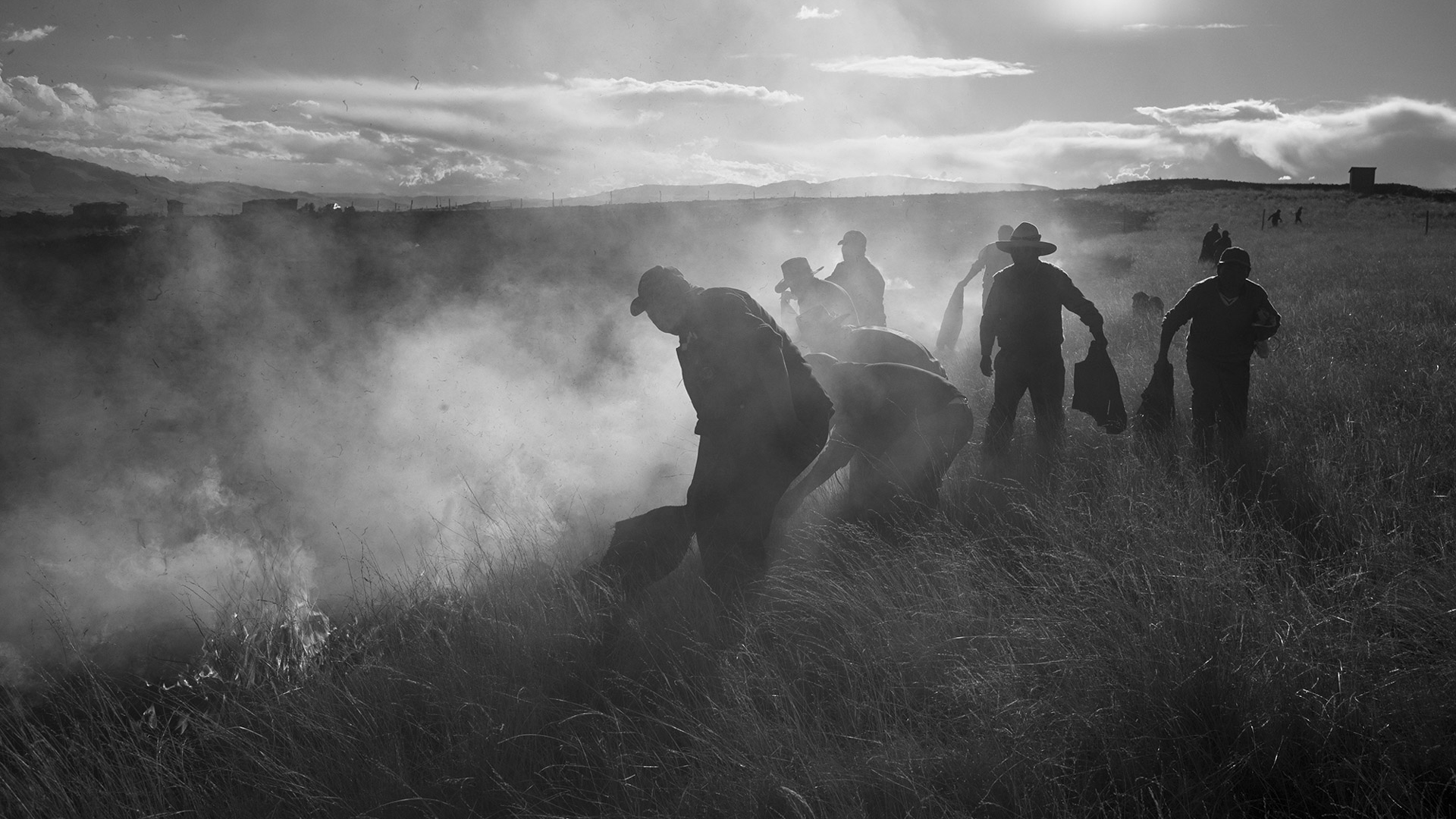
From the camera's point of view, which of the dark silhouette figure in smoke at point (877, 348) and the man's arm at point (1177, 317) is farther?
the man's arm at point (1177, 317)

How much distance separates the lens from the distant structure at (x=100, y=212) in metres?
24.8

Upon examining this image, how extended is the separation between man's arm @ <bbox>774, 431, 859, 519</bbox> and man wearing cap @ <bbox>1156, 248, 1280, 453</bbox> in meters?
2.57

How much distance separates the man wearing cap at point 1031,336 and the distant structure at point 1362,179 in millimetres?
79446

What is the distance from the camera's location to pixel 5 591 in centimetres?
710

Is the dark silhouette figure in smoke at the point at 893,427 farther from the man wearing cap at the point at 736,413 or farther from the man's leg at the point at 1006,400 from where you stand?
the man's leg at the point at 1006,400

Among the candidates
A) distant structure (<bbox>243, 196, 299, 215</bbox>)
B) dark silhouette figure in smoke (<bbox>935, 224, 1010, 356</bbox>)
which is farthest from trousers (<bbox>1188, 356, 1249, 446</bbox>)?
distant structure (<bbox>243, 196, 299, 215</bbox>)

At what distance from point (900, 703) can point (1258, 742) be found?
43.6 inches

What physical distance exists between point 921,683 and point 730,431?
1659 millimetres

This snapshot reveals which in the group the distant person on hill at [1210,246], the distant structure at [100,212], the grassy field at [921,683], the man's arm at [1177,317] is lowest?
the grassy field at [921,683]

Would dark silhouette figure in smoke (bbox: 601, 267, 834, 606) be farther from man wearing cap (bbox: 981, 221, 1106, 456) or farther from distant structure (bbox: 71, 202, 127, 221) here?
distant structure (bbox: 71, 202, 127, 221)

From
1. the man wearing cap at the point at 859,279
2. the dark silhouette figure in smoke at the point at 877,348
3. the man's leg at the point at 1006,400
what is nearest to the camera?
the dark silhouette figure in smoke at the point at 877,348

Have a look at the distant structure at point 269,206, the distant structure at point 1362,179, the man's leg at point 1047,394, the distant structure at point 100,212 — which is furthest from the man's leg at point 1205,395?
the distant structure at point 1362,179

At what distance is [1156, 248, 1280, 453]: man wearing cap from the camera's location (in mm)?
5984

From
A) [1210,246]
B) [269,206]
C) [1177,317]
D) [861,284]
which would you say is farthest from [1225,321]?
[269,206]
